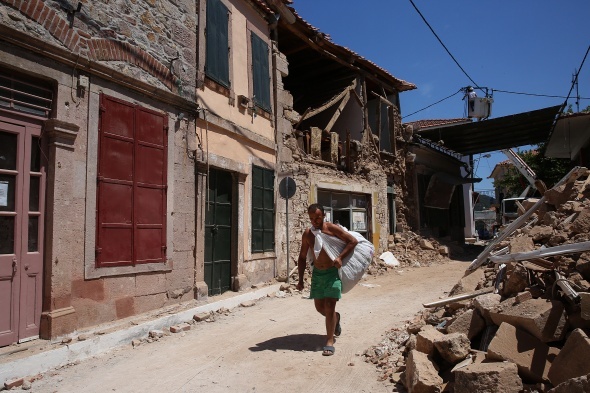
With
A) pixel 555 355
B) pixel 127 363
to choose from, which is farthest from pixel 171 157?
pixel 555 355

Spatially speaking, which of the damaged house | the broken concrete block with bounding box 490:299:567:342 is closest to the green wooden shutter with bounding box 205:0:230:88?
the damaged house

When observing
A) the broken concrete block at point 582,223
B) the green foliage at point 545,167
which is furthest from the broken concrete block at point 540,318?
the green foliage at point 545,167

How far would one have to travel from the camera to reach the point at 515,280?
13.3 ft

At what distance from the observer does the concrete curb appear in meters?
4.09

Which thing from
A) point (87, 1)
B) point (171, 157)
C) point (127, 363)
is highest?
point (87, 1)

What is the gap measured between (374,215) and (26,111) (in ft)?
36.0

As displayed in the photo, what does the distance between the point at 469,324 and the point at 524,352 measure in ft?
2.61

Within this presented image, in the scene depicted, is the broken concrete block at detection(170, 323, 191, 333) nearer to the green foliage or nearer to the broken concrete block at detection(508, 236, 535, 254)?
the broken concrete block at detection(508, 236, 535, 254)

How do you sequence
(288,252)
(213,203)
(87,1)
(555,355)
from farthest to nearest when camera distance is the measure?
1. (288,252)
2. (213,203)
3. (87,1)
4. (555,355)

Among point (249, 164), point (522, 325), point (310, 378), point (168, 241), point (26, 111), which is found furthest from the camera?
point (249, 164)

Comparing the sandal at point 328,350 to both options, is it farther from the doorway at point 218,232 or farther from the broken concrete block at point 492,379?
the doorway at point 218,232

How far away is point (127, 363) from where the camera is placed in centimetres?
460

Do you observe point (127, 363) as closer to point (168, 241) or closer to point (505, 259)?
point (168, 241)

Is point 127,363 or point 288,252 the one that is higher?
point 288,252
